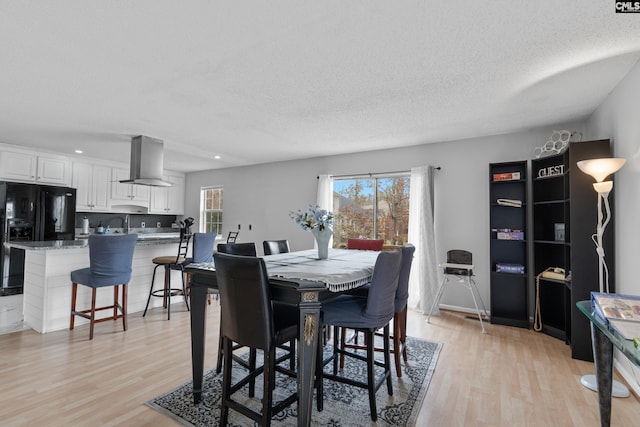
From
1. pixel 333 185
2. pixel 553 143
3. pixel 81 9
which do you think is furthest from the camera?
pixel 333 185

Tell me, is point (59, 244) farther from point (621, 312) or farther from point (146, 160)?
point (621, 312)

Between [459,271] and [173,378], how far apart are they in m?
3.22

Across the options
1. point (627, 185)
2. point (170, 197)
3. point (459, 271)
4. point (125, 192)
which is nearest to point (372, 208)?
point (459, 271)

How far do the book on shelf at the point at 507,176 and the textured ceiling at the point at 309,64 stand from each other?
0.57 m

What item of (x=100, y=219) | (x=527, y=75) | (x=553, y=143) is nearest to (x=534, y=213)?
(x=553, y=143)

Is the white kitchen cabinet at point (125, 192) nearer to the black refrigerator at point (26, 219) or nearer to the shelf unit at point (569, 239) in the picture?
the black refrigerator at point (26, 219)

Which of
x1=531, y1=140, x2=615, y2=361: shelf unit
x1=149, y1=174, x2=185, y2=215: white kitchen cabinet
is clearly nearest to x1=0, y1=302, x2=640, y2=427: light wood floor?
x1=531, y1=140, x2=615, y2=361: shelf unit

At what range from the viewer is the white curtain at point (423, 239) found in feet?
14.2

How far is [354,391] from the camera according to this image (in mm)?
2271

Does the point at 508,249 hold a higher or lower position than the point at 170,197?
lower

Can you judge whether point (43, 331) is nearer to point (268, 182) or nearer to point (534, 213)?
point (268, 182)

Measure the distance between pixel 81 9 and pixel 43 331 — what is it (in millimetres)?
3182

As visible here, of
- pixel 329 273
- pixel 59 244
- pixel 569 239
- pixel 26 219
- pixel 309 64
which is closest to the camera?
pixel 329 273

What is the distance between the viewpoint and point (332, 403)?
6.91 ft
